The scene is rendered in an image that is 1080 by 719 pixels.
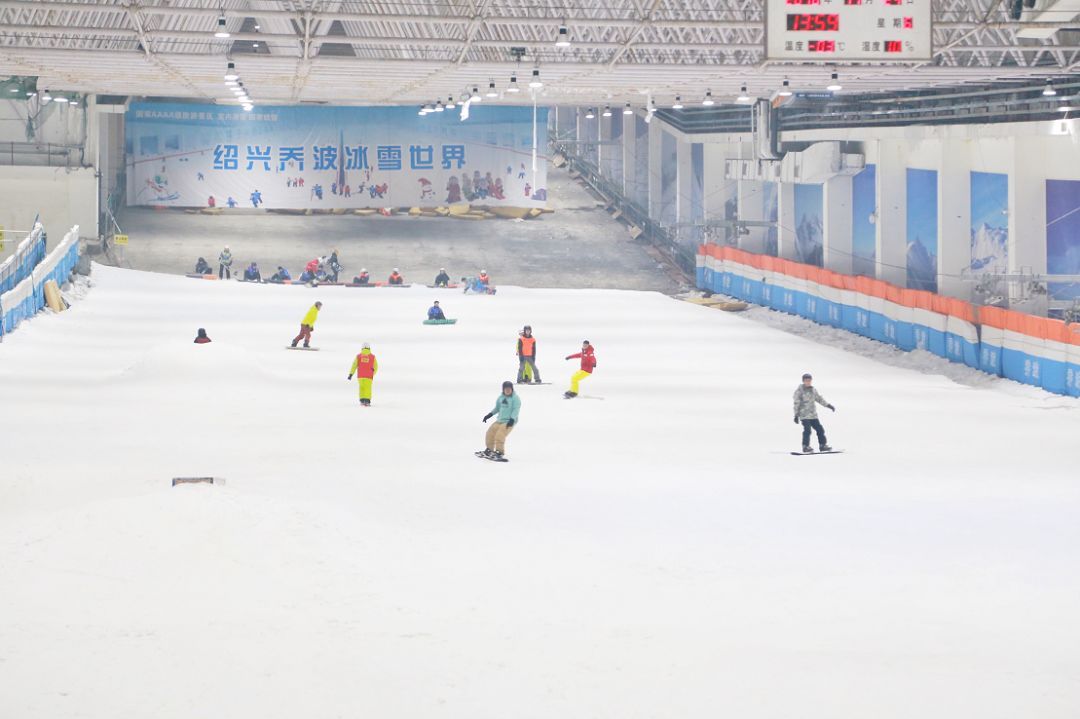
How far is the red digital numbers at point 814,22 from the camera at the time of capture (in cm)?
2066

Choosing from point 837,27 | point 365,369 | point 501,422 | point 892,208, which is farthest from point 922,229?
point 501,422

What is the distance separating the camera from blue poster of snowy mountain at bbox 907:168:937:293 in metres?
41.1

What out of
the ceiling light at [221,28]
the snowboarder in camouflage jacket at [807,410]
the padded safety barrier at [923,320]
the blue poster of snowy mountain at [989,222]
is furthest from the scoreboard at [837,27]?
the blue poster of snowy mountain at [989,222]

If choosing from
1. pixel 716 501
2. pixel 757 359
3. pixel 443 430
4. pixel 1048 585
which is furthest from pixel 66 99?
pixel 1048 585

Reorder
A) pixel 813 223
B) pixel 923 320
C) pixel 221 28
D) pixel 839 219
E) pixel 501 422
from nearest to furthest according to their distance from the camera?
1. pixel 501 422
2. pixel 221 28
3. pixel 923 320
4. pixel 839 219
5. pixel 813 223

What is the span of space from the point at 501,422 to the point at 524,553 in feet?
17.9

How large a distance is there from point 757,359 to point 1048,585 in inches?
831

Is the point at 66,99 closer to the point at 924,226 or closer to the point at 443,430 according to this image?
the point at 924,226

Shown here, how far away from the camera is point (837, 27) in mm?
20766

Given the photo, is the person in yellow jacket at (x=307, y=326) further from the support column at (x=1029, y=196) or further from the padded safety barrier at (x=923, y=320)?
the support column at (x=1029, y=196)

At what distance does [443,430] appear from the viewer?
23.6 meters

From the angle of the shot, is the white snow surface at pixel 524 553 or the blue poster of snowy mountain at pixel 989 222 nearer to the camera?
the white snow surface at pixel 524 553

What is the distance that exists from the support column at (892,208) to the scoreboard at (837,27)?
21.7 meters

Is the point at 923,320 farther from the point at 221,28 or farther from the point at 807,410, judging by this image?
the point at 221,28
